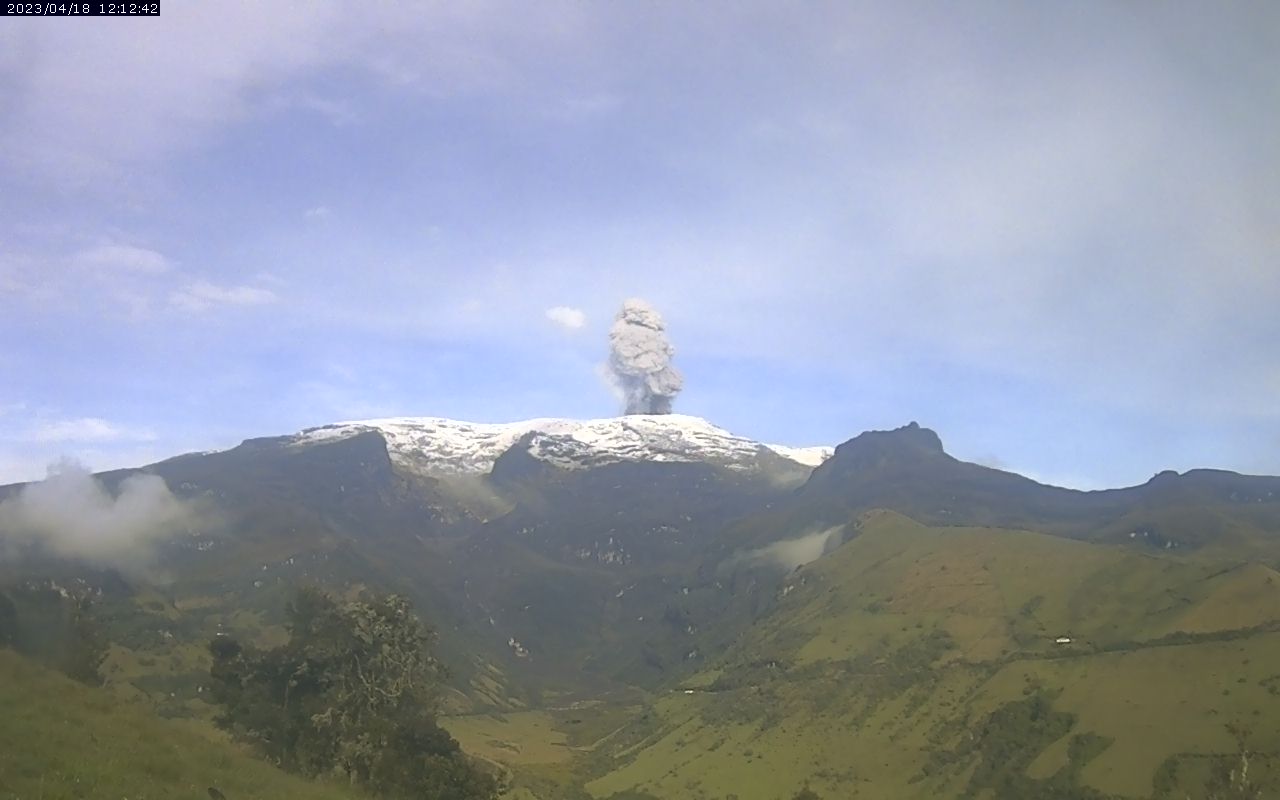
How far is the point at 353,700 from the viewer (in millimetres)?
105500

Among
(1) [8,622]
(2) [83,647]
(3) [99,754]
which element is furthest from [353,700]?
(3) [99,754]

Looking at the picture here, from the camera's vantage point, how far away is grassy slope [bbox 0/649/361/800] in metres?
35.4

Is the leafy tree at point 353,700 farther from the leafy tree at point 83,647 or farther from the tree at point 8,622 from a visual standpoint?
the tree at point 8,622

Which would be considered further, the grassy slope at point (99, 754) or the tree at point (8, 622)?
the tree at point (8, 622)

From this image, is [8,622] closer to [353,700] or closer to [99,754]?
[353,700]

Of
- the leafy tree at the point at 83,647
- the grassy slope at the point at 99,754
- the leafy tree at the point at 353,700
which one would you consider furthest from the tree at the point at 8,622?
the grassy slope at the point at 99,754

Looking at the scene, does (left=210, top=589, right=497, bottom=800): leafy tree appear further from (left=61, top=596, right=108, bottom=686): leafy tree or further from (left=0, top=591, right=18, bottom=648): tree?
(left=0, top=591, right=18, bottom=648): tree

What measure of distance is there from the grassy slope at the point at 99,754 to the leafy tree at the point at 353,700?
3952cm

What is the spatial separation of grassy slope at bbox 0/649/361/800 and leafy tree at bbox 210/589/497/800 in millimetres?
39524

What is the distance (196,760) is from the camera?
151 feet

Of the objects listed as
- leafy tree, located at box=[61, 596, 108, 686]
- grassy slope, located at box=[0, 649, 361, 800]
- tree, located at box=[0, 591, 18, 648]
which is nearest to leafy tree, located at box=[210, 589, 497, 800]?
leafy tree, located at box=[61, 596, 108, 686]

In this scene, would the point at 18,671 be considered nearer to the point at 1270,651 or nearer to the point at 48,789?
the point at 48,789

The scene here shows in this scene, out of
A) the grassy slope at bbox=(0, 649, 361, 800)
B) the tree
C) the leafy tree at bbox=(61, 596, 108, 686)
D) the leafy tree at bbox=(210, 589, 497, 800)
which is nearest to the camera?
the grassy slope at bbox=(0, 649, 361, 800)

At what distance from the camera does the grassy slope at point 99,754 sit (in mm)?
35375
